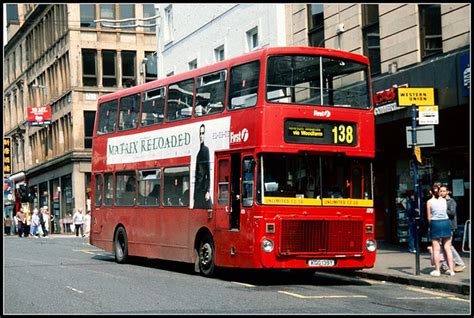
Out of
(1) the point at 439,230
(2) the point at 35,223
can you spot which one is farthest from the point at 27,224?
(1) the point at 439,230

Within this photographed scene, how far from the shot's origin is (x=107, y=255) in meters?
27.0

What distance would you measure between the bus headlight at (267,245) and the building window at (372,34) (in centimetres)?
985

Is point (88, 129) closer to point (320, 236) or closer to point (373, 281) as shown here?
point (373, 281)

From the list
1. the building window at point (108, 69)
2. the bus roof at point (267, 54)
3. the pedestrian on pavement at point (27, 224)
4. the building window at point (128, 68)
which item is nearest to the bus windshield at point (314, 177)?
the bus roof at point (267, 54)

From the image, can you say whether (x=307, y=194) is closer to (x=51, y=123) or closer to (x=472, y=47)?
(x=472, y=47)

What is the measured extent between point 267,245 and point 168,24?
27274 mm

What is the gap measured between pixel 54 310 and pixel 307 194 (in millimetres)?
5791

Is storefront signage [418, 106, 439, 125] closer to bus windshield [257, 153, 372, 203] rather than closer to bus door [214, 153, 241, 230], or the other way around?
bus windshield [257, 153, 372, 203]

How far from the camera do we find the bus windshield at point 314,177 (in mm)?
16078

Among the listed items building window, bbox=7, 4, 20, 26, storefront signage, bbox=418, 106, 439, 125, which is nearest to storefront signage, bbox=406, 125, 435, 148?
storefront signage, bbox=418, 106, 439, 125

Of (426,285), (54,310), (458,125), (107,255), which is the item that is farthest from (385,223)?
(54,310)

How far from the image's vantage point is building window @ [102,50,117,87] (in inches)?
2349

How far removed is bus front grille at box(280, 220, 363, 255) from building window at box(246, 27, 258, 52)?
16059 mm

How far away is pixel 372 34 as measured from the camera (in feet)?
81.1
